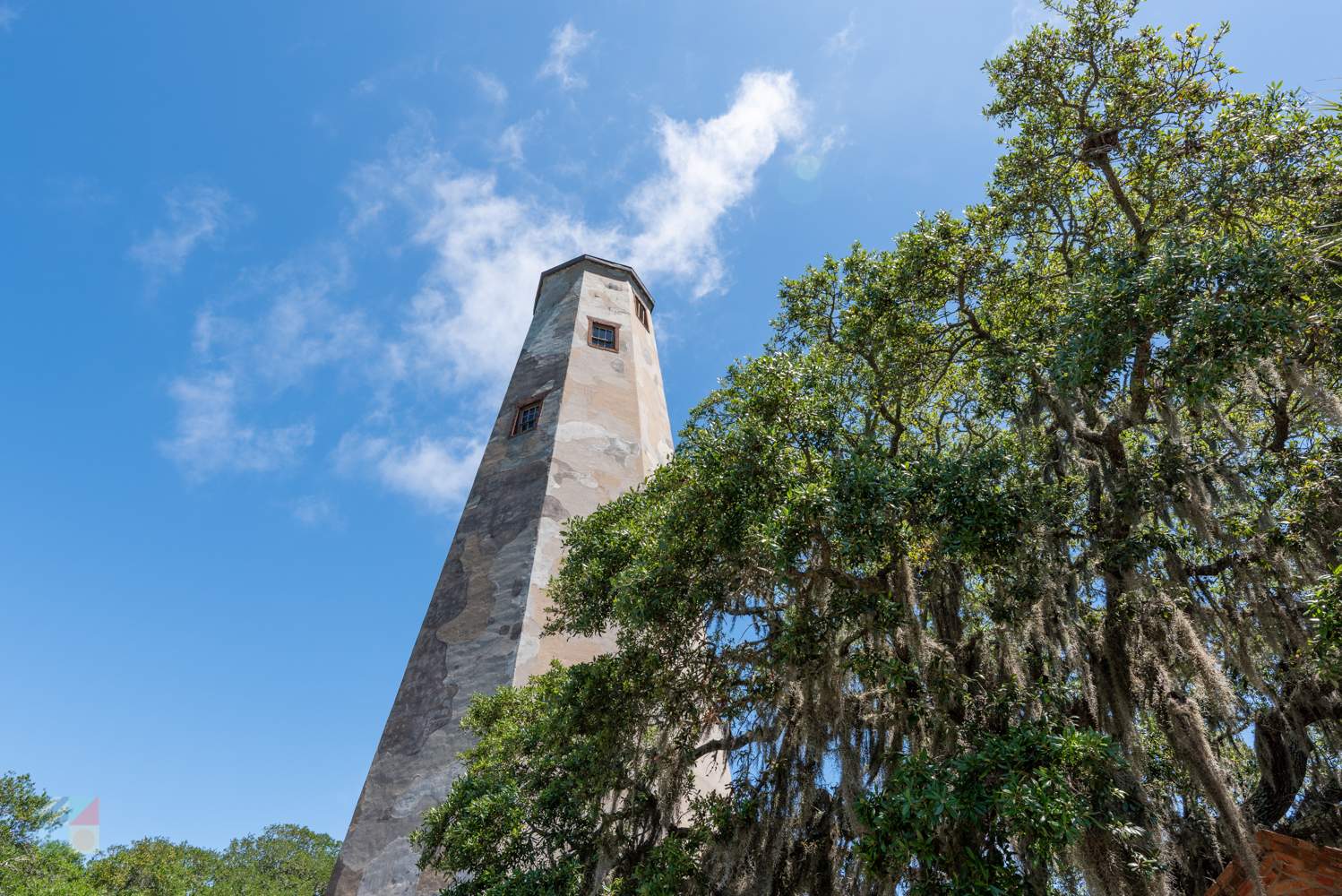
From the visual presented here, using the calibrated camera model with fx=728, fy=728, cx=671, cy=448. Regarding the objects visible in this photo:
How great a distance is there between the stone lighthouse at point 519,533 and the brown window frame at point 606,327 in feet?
0.11

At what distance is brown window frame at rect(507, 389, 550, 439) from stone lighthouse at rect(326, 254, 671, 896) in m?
0.03

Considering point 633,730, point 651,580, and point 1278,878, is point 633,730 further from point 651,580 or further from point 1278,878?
point 1278,878

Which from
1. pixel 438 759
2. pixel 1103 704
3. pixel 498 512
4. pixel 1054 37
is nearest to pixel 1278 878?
pixel 1103 704

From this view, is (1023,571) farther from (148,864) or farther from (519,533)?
(148,864)

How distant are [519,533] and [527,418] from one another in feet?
11.8

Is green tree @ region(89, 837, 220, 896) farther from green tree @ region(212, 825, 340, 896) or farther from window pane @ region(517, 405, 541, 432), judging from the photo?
window pane @ region(517, 405, 541, 432)

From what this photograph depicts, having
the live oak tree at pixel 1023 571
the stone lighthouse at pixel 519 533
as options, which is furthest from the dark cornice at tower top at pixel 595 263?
the live oak tree at pixel 1023 571

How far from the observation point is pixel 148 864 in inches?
843

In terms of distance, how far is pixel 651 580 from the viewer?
7492 millimetres

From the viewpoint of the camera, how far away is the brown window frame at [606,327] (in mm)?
18906

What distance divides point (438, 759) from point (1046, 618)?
959cm

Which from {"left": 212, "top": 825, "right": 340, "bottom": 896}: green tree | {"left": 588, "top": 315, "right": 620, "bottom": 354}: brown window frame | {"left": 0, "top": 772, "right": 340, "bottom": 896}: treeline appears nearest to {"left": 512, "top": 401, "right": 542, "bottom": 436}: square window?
{"left": 588, "top": 315, "right": 620, "bottom": 354}: brown window frame

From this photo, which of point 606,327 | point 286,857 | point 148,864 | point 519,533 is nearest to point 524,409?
point 606,327

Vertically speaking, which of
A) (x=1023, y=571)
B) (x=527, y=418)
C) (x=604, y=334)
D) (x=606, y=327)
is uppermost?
(x=606, y=327)
